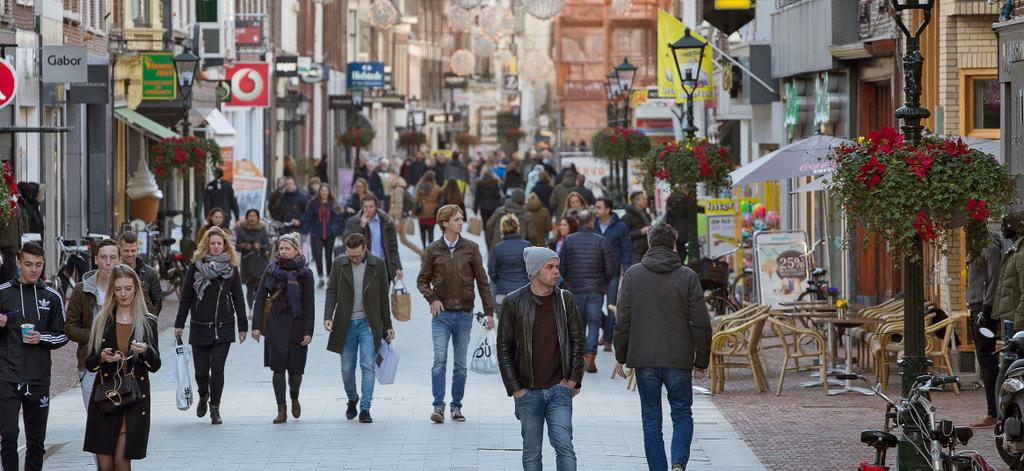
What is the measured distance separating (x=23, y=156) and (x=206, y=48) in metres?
13.7

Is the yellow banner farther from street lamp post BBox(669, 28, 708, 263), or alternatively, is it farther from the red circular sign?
the red circular sign

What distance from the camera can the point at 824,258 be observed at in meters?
26.7

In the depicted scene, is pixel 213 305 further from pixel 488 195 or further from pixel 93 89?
pixel 488 195

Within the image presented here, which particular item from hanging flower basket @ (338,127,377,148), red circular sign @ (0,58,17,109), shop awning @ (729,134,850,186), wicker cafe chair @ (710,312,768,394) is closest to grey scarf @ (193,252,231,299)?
red circular sign @ (0,58,17,109)

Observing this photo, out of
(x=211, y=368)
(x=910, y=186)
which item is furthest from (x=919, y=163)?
(x=211, y=368)

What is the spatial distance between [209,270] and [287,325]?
0.73 metres

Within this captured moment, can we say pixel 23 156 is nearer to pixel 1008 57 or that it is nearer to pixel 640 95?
pixel 1008 57

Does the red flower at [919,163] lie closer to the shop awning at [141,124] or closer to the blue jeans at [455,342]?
the blue jeans at [455,342]

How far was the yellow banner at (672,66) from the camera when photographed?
3167 cm

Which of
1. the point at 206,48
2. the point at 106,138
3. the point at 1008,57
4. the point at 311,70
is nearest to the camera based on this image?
the point at 1008,57

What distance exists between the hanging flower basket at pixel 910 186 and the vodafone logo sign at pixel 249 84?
29.9 metres

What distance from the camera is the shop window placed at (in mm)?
19359

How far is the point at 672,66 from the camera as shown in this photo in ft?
108

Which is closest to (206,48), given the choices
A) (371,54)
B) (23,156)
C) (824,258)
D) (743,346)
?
(23,156)
